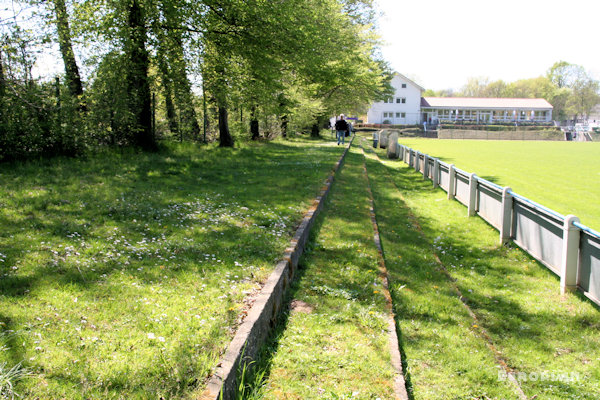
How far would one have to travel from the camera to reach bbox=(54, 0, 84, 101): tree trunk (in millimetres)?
12934

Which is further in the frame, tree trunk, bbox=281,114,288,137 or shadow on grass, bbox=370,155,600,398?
tree trunk, bbox=281,114,288,137

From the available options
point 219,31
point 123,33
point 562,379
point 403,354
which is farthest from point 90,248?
point 219,31

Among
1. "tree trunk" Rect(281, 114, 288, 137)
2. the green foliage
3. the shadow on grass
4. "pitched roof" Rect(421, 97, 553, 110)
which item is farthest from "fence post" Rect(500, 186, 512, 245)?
the green foliage

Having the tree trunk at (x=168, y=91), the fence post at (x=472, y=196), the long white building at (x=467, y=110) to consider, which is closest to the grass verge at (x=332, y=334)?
the fence post at (x=472, y=196)

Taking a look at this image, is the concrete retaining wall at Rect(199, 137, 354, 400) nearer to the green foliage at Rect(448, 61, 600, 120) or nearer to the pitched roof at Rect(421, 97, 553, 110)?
the pitched roof at Rect(421, 97, 553, 110)

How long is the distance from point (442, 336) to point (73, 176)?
8091 millimetres

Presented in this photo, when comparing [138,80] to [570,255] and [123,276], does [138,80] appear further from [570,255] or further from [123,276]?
[570,255]

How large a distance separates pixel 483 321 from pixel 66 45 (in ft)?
46.3

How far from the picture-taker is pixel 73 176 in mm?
9453

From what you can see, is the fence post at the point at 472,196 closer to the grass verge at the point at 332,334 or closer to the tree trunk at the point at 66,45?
the grass verge at the point at 332,334

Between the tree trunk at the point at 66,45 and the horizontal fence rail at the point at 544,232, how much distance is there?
36.1 ft

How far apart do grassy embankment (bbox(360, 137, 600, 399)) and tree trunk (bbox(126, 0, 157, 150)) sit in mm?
9394

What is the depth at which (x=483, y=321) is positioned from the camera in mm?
5387

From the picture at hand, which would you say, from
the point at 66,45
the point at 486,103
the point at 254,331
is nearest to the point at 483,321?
the point at 254,331
